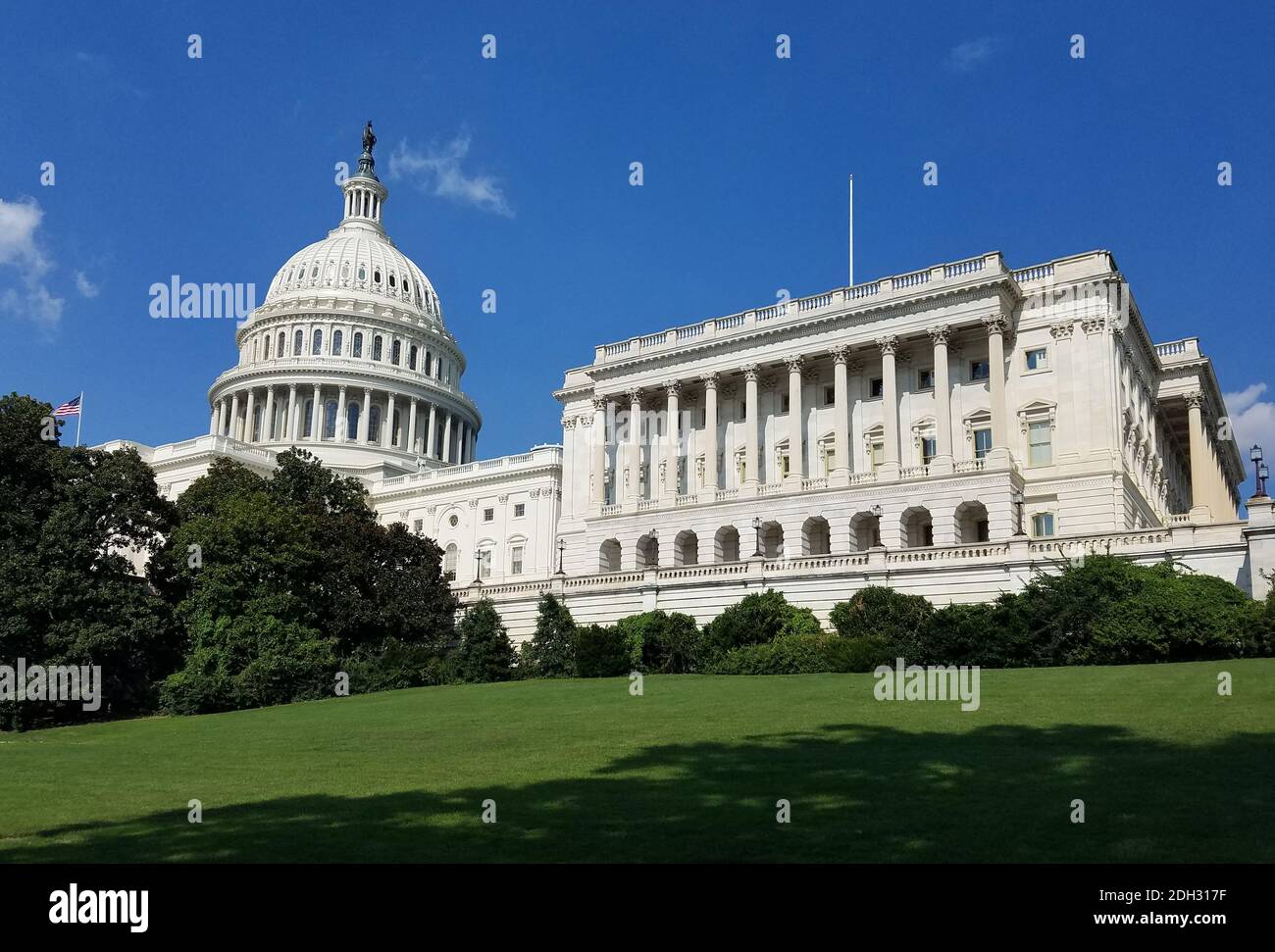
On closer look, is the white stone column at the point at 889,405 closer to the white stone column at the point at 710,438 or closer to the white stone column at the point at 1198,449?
the white stone column at the point at 710,438

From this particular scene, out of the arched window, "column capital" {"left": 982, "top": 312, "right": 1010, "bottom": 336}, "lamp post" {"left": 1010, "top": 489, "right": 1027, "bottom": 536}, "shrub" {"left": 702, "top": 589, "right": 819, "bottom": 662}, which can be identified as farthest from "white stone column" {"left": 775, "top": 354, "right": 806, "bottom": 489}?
the arched window

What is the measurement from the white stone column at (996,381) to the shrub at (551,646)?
23501mm

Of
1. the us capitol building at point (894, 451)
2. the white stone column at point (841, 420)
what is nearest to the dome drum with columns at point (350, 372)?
the us capitol building at point (894, 451)

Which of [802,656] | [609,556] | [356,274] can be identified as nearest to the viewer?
[802,656]

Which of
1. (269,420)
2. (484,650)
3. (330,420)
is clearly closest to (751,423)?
(484,650)

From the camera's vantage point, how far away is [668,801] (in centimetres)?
1662

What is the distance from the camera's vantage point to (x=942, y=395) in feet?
212

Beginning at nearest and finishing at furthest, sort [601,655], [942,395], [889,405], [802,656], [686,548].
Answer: [802,656] → [601,655] → [942,395] → [889,405] → [686,548]

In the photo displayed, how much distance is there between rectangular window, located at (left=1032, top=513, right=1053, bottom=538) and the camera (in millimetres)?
60750

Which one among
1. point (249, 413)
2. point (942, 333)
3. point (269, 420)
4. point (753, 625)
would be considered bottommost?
point (753, 625)

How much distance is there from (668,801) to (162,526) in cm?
4485

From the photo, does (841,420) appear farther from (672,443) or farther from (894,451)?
(672,443)

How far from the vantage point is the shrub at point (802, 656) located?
42.4 meters

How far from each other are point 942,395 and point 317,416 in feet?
253
